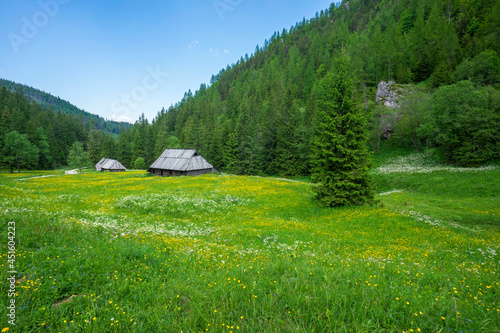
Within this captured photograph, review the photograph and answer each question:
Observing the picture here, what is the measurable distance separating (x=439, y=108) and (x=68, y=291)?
48871 millimetres

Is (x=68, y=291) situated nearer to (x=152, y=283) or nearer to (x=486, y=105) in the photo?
(x=152, y=283)

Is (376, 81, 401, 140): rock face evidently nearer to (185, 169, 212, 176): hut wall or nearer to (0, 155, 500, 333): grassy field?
(185, 169, 212, 176): hut wall

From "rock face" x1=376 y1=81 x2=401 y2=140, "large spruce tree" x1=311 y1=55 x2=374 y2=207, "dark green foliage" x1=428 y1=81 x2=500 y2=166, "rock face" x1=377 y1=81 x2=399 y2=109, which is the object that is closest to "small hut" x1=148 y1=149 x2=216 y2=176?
"large spruce tree" x1=311 y1=55 x2=374 y2=207

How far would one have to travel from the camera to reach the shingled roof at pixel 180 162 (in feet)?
163

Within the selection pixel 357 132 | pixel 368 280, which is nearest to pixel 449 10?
pixel 357 132

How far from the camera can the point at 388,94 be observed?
193 ft

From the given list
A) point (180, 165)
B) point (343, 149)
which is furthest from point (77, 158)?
point (343, 149)

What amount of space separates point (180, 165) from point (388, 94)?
6138 cm

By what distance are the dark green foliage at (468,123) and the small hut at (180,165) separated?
157ft

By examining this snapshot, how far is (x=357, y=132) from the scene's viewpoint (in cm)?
1909

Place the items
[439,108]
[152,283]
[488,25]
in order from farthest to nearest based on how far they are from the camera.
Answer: [488,25], [439,108], [152,283]

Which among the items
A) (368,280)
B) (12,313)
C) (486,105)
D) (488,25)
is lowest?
(368,280)

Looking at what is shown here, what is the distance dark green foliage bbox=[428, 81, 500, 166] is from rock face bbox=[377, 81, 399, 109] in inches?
887

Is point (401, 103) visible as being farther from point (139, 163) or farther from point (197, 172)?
point (139, 163)
